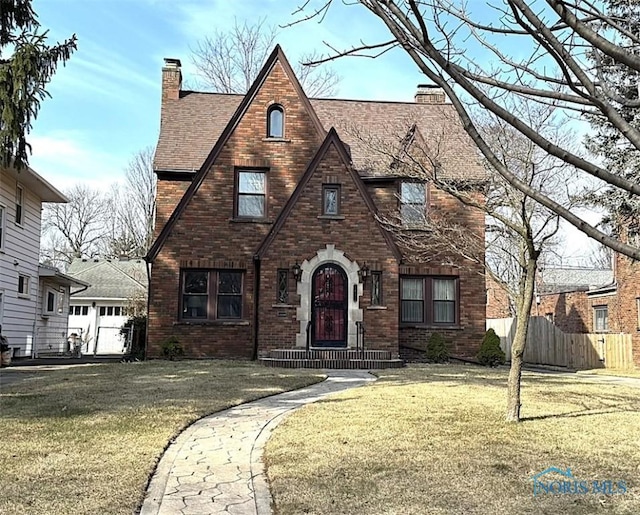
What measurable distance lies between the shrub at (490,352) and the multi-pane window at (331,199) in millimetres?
6026

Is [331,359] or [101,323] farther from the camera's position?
[101,323]

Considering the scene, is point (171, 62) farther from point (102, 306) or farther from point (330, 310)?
point (102, 306)

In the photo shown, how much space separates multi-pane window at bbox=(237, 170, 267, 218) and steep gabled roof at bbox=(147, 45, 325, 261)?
1.08m

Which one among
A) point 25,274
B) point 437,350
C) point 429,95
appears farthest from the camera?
point 429,95

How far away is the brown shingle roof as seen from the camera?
68.5 feet

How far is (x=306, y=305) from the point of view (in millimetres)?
18609

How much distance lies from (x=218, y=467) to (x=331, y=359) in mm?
10839

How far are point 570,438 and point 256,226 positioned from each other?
14.0 m

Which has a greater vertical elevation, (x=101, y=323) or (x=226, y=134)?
(x=226, y=134)

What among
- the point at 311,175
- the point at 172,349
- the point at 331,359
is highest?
the point at 311,175

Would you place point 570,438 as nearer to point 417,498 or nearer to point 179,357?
point 417,498

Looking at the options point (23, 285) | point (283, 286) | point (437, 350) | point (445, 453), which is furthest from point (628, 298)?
point (23, 285)

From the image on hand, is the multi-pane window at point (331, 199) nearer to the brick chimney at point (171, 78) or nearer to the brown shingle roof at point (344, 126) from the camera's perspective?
the brown shingle roof at point (344, 126)

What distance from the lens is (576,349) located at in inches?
942
